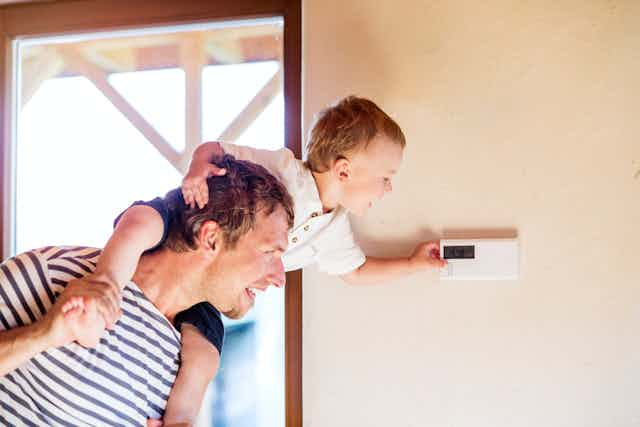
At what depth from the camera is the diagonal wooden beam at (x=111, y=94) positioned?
6.51 feet

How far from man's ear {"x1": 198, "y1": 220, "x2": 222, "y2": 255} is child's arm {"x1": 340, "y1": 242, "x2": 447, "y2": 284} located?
0.45 metres

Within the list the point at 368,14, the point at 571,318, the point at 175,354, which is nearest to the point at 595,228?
the point at 571,318

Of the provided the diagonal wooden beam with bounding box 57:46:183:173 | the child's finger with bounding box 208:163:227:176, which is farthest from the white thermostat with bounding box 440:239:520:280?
the diagonal wooden beam with bounding box 57:46:183:173

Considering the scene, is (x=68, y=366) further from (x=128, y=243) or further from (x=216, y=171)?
(x=216, y=171)

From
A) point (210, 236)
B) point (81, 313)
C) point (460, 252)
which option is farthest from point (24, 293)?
point (460, 252)

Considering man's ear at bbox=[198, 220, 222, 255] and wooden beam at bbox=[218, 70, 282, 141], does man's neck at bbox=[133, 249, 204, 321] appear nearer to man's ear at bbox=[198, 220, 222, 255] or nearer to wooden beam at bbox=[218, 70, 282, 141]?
man's ear at bbox=[198, 220, 222, 255]

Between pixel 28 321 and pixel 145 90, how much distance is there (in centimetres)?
113

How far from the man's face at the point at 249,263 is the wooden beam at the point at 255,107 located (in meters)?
0.75

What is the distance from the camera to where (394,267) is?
1516mm

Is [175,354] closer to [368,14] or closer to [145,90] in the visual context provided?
[368,14]

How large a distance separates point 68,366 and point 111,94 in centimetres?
121

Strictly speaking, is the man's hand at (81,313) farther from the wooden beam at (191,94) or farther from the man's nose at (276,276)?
the wooden beam at (191,94)

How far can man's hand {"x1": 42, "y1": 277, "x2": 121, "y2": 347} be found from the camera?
0.95 m

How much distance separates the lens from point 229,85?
1.94 meters
